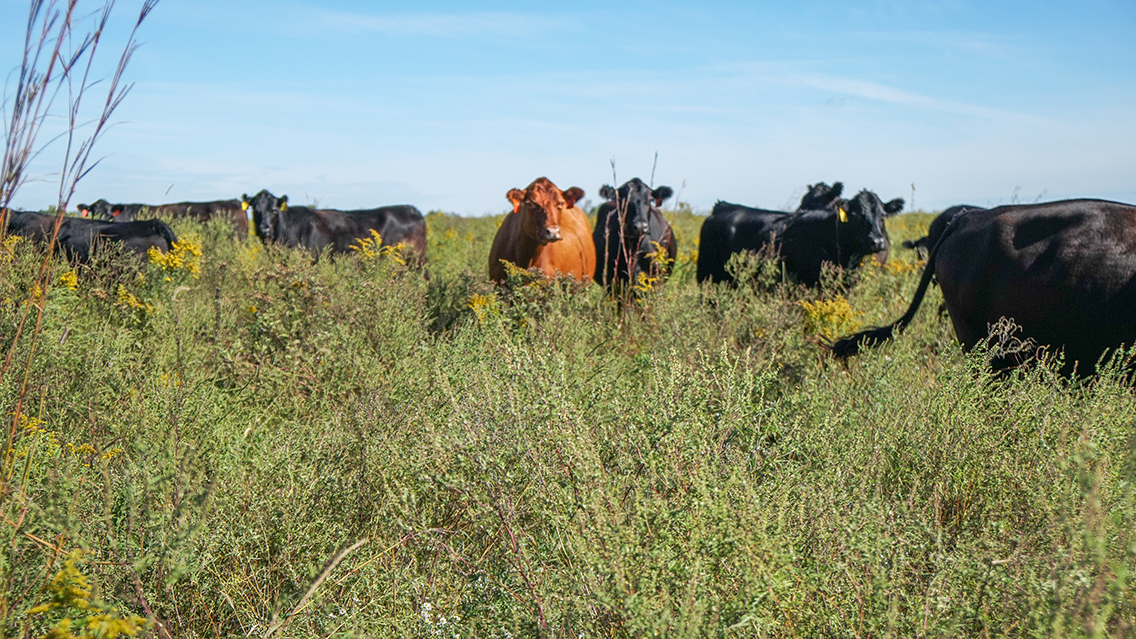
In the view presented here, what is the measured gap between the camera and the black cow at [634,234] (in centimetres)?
821

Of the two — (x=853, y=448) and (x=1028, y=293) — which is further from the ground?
(x=1028, y=293)

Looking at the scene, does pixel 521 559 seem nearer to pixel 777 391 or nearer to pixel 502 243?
pixel 777 391

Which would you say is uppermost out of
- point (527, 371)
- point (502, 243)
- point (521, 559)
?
point (502, 243)

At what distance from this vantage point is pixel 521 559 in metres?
2.12

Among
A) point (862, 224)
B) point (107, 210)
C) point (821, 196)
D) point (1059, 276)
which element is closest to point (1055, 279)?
point (1059, 276)

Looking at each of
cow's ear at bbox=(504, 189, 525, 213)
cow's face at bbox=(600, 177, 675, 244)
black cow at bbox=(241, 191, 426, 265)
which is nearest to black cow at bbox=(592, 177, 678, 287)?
cow's face at bbox=(600, 177, 675, 244)

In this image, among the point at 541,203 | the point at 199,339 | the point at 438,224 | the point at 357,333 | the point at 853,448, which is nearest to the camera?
the point at 853,448

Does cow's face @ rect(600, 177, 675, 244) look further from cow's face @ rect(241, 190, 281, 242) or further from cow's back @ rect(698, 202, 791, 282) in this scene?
cow's face @ rect(241, 190, 281, 242)

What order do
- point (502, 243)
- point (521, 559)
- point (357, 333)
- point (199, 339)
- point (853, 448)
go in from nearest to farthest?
1. point (521, 559)
2. point (853, 448)
3. point (357, 333)
4. point (199, 339)
5. point (502, 243)

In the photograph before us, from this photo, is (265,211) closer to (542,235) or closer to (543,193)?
(543,193)

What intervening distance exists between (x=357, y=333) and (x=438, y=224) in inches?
739

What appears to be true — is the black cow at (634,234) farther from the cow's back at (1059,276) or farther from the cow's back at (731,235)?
the cow's back at (1059,276)

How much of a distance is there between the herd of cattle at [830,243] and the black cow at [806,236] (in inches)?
0.6

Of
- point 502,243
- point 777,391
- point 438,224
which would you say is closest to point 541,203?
point 502,243
